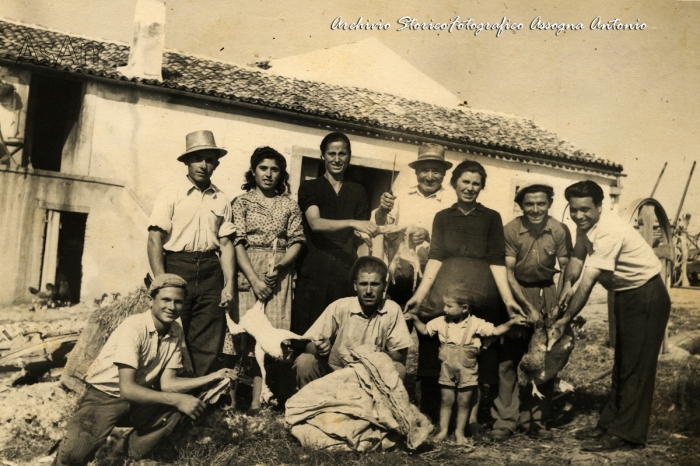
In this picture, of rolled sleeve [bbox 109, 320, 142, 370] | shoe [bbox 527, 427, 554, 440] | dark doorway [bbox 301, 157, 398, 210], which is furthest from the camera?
dark doorway [bbox 301, 157, 398, 210]

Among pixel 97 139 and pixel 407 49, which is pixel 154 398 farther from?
pixel 407 49

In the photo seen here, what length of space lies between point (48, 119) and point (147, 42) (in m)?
1.10

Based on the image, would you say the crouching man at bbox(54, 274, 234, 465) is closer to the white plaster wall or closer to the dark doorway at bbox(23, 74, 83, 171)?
the white plaster wall

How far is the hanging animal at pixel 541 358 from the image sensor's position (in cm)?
405

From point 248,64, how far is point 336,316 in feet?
7.86

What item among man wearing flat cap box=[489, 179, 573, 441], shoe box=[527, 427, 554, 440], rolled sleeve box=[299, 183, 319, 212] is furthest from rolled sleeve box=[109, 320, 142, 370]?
shoe box=[527, 427, 554, 440]

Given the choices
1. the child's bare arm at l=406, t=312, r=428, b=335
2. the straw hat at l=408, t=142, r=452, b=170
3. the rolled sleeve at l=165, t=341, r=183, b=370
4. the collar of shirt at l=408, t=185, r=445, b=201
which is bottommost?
the rolled sleeve at l=165, t=341, r=183, b=370

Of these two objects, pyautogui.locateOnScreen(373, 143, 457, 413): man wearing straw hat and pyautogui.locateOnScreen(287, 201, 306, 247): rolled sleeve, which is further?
pyautogui.locateOnScreen(373, 143, 457, 413): man wearing straw hat

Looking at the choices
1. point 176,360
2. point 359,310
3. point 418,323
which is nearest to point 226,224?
point 176,360

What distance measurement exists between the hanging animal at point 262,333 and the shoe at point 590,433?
2.08m

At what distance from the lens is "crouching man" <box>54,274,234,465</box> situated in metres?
3.29

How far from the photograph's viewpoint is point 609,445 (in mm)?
3949

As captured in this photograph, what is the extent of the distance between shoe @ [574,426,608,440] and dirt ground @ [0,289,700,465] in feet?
0.18

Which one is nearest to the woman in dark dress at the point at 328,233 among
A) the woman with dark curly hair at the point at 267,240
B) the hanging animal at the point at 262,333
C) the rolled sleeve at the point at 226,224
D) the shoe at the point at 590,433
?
the woman with dark curly hair at the point at 267,240
